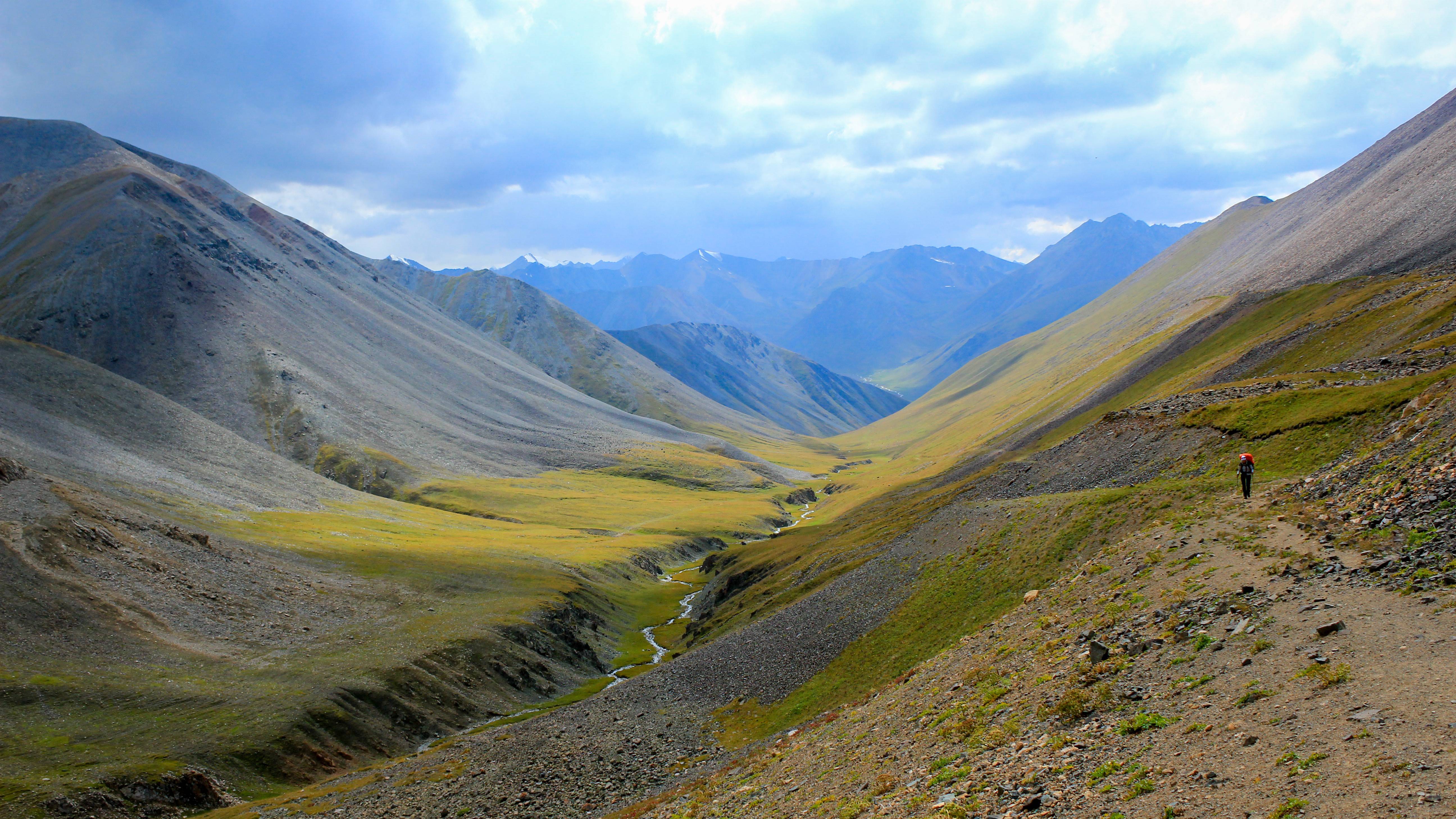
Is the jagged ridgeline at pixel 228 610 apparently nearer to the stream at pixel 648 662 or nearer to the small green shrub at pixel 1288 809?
the stream at pixel 648 662

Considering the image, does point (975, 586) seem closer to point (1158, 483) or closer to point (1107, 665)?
point (1158, 483)

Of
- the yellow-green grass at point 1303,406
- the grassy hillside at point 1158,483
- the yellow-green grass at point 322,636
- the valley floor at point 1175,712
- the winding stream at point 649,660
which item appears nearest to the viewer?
the valley floor at point 1175,712

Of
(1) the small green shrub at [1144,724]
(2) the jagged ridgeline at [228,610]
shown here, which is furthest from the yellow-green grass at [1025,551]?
(2) the jagged ridgeline at [228,610]

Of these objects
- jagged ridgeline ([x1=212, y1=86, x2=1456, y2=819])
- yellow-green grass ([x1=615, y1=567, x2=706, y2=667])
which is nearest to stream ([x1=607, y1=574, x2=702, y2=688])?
yellow-green grass ([x1=615, y1=567, x2=706, y2=667])

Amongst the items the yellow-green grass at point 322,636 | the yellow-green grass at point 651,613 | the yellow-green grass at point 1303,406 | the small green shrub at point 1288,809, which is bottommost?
the yellow-green grass at point 651,613

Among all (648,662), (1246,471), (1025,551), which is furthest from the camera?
(648,662)

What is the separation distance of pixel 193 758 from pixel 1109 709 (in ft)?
178

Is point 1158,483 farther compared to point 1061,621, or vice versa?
point 1158,483

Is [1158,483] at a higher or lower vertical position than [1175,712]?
higher

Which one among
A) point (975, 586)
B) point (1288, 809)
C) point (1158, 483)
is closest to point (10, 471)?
point (975, 586)

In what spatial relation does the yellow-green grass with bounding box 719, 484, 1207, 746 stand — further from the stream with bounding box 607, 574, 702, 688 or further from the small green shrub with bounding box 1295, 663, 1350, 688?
the stream with bounding box 607, 574, 702, 688

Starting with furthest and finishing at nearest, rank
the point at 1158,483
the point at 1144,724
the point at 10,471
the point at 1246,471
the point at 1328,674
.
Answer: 1. the point at 10,471
2. the point at 1158,483
3. the point at 1246,471
4. the point at 1144,724
5. the point at 1328,674

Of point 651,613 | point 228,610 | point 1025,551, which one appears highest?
point 1025,551

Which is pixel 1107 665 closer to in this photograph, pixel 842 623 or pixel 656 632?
pixel 842 623
